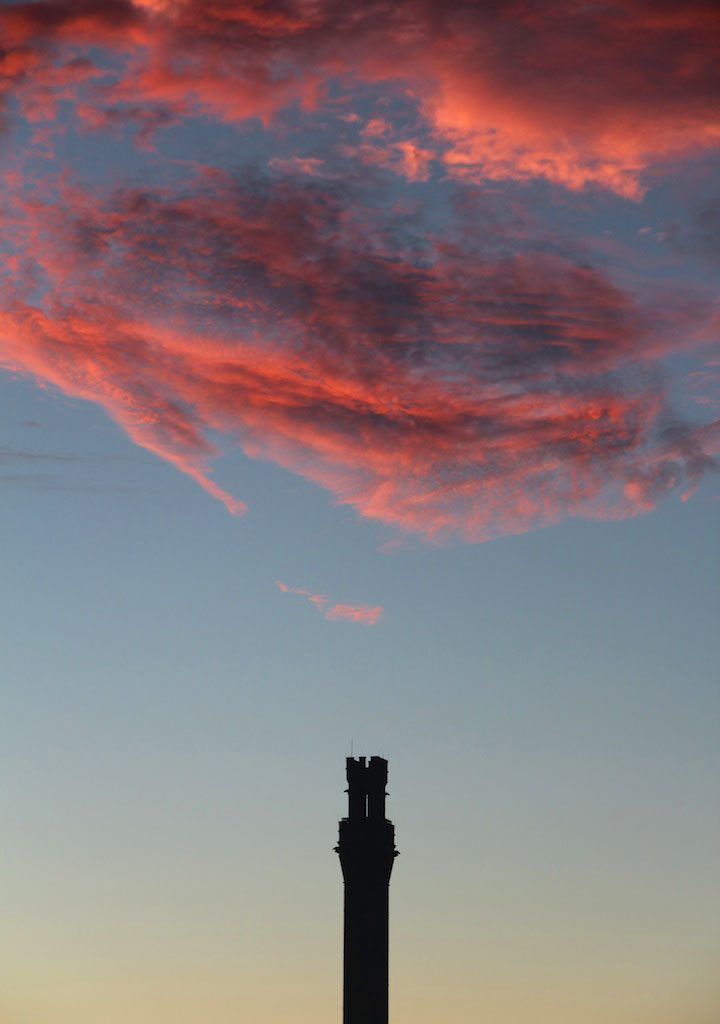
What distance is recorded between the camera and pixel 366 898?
319 ft

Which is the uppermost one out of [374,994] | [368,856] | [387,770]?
[387,770]

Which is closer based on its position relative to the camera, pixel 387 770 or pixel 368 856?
pixel 368 856

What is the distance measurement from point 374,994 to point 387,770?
1742cm

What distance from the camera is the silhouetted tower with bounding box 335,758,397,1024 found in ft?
313

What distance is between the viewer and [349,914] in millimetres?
97125

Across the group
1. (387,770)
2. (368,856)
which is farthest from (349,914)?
(387,770)

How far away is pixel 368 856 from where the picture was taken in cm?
9850

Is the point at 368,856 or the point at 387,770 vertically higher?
the point at 387,770

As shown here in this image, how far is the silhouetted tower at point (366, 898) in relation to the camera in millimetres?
95312

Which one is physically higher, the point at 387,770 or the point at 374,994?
the point at 387,770

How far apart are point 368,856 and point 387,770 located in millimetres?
8432

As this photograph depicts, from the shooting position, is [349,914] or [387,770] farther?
[387,770]

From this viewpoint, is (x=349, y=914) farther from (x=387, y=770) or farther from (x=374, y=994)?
(x=387, y=770)

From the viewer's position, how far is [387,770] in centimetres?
10494
